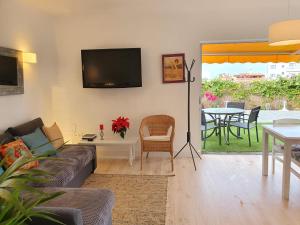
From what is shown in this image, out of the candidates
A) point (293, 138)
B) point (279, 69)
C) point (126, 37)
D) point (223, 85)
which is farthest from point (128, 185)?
point (279, 69)

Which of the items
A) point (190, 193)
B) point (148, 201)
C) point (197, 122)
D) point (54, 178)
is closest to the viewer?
point (54, 178)

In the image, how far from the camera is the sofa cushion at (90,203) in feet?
6.15

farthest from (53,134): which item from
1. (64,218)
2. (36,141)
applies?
(64,218)

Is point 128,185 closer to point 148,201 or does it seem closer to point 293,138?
point 148,201

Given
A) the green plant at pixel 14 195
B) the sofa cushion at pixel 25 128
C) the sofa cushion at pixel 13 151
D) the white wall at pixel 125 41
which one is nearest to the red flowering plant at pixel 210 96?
the white wall at pixel 125 41

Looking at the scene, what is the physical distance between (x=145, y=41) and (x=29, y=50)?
191 cm

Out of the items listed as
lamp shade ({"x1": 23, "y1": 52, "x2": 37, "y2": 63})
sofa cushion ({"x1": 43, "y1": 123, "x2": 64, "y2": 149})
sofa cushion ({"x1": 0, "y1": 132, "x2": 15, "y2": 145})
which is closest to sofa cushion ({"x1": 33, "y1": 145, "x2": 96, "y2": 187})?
sofa cushion ({"x1": 43, "y1": 123, "x2": 64, "y2": 149})

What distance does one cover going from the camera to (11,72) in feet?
11.3

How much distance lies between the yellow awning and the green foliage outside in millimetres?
717

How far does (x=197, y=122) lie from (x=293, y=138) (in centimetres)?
199

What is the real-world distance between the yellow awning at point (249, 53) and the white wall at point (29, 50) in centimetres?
309

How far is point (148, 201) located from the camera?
2920 mm

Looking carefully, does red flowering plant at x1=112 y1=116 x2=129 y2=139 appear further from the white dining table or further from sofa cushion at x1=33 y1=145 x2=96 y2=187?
the white dining table

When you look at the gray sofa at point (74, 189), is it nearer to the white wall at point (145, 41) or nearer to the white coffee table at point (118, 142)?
the white coffee table at point (118, 142)
